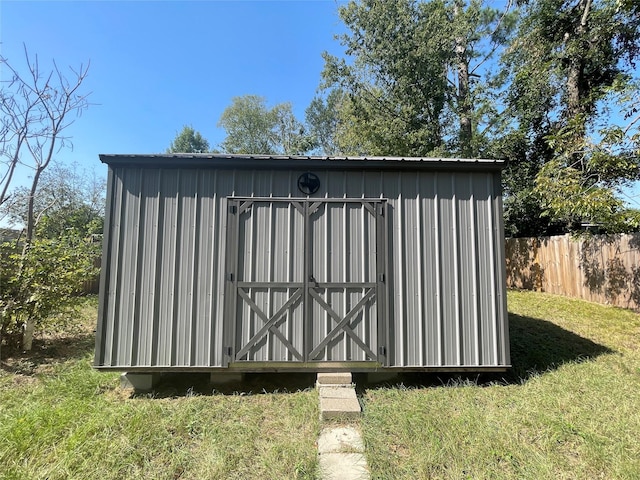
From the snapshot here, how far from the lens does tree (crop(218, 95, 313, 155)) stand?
23703mm

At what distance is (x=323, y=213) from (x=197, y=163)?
1.63m

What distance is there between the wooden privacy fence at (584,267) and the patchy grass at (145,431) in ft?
28.0

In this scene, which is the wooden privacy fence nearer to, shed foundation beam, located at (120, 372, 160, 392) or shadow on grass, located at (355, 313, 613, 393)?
shadow on grass, located at (355, 313, 613, 393)

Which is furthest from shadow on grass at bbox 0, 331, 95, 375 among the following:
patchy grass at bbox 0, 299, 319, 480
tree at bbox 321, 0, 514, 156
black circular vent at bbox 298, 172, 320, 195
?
tree at bbox 321, 0, 514, 156

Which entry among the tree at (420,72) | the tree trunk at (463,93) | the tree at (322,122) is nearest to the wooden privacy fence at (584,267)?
the tree trunk at (463,93)

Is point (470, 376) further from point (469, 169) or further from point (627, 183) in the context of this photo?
point (627, 183)

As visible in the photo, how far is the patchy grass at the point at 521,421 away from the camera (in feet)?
7.11

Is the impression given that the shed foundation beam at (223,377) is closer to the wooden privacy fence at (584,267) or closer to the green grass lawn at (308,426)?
the green grass lawn at (308,426)

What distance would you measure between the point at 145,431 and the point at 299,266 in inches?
82.6

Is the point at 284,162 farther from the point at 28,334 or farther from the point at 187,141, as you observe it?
the point at 187,141

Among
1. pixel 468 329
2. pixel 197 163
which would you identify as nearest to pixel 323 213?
pixel 197 163

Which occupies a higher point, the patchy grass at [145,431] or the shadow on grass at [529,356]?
the shadow on grass at [529,356]

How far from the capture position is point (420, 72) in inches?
479

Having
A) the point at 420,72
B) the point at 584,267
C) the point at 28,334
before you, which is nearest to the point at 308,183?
the point at 28,334
